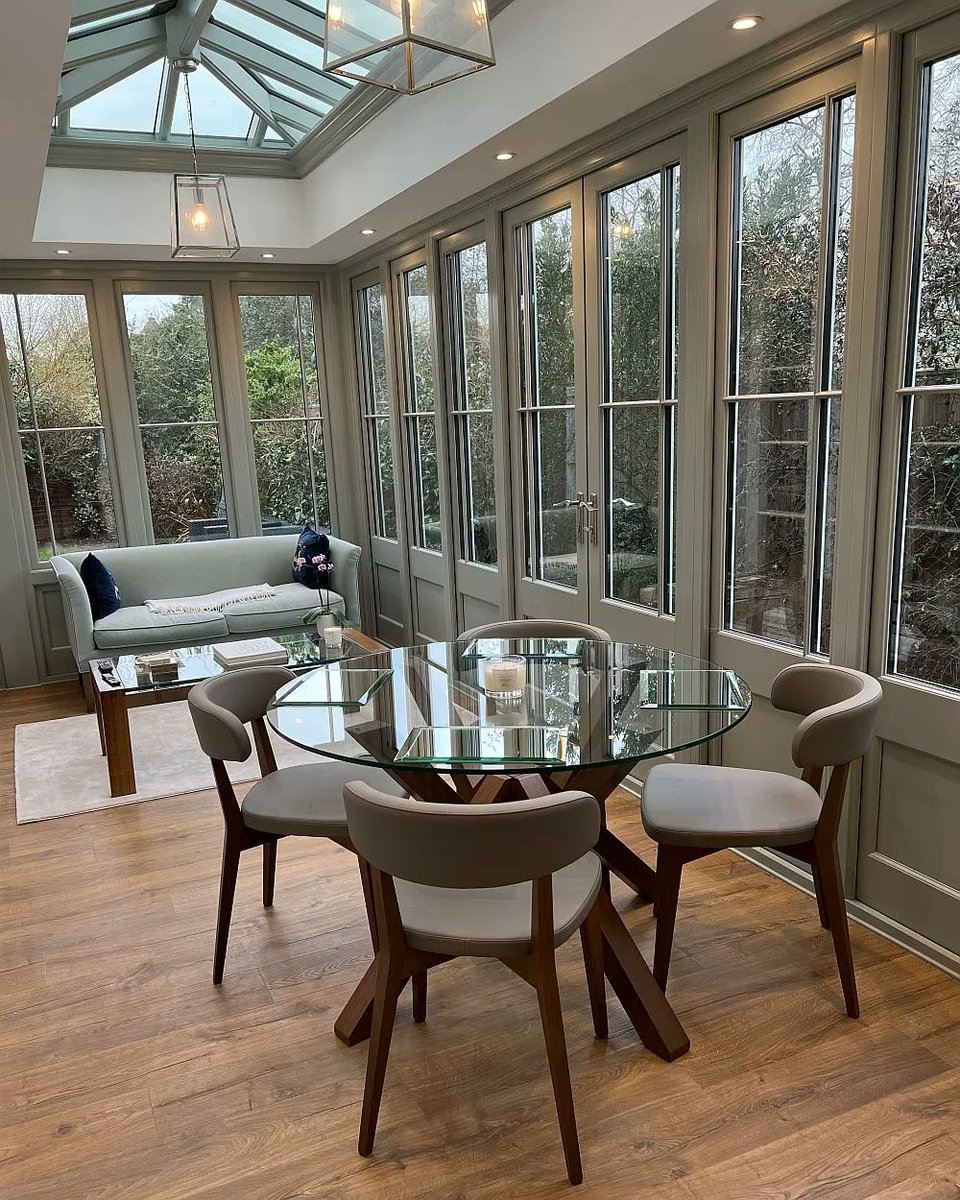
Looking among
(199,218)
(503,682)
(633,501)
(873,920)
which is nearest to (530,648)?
(503,682)

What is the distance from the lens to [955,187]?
225cm

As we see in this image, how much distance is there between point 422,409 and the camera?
533 centimetres

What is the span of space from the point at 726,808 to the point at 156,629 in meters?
3.63

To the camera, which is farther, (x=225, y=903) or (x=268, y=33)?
(x=268, y=33)

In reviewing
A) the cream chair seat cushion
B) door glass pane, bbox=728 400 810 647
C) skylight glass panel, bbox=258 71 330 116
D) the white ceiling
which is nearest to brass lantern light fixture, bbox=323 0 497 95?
the white ceiling

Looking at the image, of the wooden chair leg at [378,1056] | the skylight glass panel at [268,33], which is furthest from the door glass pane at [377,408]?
the wooden chair leg at [378,1056]

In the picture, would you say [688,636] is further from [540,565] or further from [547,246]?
[547,246]

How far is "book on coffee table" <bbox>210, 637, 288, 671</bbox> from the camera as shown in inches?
167

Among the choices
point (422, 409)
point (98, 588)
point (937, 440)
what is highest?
point (422, 409)

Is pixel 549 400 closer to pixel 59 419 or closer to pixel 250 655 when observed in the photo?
pixel 250 655

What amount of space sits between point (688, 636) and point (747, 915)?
3.20 ft

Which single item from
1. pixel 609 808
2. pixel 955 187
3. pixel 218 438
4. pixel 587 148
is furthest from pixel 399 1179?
pixel 218 438

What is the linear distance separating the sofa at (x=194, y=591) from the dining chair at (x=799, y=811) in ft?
10.9

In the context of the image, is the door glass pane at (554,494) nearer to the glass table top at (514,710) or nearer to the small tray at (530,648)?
the small tray at (530,648)
